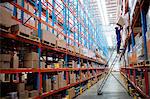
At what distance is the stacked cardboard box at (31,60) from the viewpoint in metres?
4.17

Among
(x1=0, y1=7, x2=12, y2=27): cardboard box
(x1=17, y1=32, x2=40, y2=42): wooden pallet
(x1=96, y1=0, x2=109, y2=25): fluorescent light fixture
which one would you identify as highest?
(x1=96, y1=0, x2=109, y2=25): fluorescent light fixture

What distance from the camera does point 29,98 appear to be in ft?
13.1

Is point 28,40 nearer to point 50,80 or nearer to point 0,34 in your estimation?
point 0,34

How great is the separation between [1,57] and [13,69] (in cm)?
28

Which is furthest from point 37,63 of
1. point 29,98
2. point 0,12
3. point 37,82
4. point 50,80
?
point 0,12

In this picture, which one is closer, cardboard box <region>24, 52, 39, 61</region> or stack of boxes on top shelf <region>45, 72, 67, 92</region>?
cardboard box <region>24, 52, 39, 61</region>

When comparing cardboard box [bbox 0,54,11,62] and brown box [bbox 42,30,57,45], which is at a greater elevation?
brown box [bbox 42,30,57,45]

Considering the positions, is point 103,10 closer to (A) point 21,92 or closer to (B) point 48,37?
(B) point 48,37

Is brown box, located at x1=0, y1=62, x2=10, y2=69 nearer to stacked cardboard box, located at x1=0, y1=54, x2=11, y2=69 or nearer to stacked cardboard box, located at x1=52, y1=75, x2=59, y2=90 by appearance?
stacked cardboard box, located at x1=0, y1=54, x2=11, y2=69

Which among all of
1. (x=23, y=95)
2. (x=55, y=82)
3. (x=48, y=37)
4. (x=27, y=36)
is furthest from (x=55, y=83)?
(x=27, y=36)

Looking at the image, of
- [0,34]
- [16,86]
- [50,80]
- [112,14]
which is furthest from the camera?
[112,14]

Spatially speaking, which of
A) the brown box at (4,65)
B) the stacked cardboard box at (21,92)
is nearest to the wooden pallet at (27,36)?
the brown box at (4,65)

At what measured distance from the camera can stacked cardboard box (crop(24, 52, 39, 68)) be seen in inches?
164

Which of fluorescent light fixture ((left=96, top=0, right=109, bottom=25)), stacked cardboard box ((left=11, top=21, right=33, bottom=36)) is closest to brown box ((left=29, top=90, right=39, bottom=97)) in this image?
stacked cardboard box ((left=11, top=21, right=33, bottom=36))
